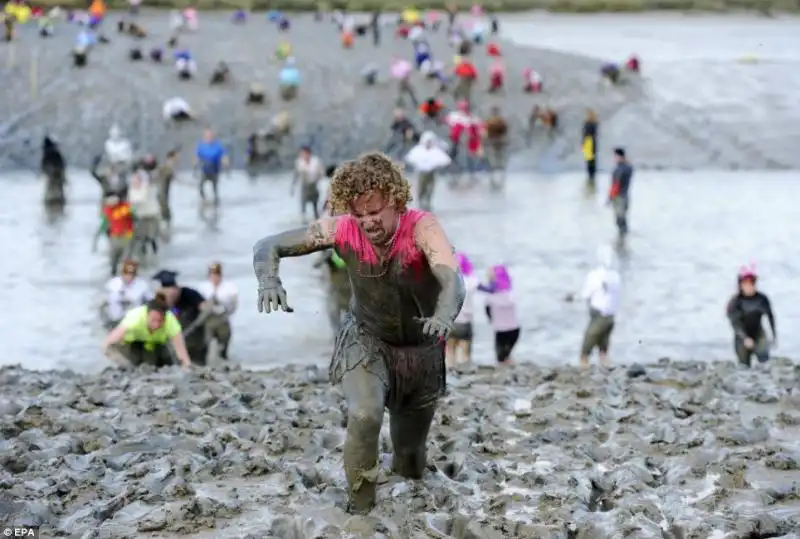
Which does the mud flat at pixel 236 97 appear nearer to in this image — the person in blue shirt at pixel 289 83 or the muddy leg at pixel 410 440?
the person in blue shirt at pixel 289 83

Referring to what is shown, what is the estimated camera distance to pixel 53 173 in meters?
31.7

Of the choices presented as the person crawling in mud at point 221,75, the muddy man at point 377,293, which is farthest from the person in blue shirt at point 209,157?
the muddy man at point 377,293

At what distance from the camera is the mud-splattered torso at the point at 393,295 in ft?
24.8

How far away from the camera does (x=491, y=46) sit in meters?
45.8

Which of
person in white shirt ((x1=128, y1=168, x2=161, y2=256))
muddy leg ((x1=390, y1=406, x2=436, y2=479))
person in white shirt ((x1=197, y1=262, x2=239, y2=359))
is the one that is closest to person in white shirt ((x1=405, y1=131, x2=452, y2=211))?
person in white shirt ((x1=128, y1=168, x2=161, y2=256))

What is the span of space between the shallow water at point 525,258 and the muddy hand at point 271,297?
9930mm

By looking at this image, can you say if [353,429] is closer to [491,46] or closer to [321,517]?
[321,517]

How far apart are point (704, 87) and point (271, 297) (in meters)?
40.5

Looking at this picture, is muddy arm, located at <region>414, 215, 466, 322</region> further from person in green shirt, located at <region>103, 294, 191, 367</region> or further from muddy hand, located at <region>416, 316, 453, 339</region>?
person in green shirt, located at <region>103, 294, 191, 367</region>

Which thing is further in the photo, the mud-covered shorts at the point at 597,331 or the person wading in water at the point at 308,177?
the person wading in water at the point at 308,177

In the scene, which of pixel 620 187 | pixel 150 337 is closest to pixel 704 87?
pixel 620 187

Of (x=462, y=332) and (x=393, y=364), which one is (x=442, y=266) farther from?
(x=462, y=332)

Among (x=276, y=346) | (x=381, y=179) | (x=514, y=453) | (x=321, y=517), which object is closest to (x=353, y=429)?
(x=321, y=517)

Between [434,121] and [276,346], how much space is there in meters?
22.2
